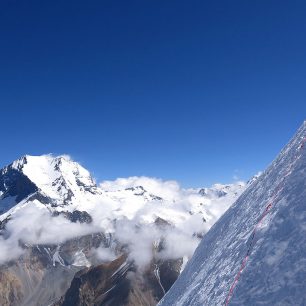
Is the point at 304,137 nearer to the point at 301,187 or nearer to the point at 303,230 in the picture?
the point at 301,187

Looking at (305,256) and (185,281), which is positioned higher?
(185,281)

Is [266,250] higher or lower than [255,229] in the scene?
lower

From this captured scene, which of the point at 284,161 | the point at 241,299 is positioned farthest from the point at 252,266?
the point at 284,161

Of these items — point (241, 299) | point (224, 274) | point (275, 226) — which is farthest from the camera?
point (224, 274)

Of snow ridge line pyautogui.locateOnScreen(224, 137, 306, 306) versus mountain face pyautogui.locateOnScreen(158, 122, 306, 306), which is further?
snow ridge line pyautogui.locateOnScreen(224, 137, 306, 306)

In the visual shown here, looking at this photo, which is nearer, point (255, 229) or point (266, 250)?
point (266, 250)

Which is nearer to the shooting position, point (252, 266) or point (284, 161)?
point (252, 266)

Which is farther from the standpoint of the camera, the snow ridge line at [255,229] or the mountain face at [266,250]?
the snow ridge line at [255,229]

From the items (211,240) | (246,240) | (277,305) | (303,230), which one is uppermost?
(211,240)
